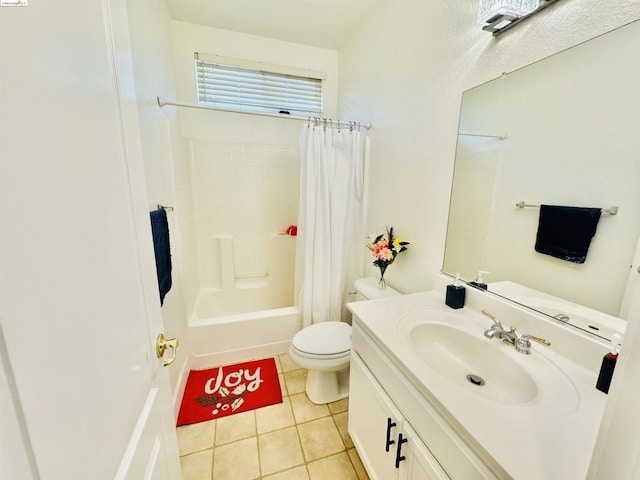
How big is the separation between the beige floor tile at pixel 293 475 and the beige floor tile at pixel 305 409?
0.28 metres

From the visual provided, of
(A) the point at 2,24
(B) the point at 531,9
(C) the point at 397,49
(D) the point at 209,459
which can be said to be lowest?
(D) the point at 209,459

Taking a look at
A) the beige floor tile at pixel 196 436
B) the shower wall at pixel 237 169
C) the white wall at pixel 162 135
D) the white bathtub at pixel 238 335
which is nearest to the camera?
the white wall at pixel 162 135

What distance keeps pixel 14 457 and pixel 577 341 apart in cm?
130

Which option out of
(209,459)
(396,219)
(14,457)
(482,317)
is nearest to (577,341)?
(482,317)

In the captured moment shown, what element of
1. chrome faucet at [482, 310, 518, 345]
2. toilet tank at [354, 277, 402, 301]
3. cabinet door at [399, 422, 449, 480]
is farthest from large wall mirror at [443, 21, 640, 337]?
cabinet door at [399, 422, 449, 480]

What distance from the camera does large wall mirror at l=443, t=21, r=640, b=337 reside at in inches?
30.1

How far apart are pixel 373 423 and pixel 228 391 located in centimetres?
111

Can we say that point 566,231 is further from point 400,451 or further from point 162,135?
point 162,135

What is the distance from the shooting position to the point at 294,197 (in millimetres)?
2660

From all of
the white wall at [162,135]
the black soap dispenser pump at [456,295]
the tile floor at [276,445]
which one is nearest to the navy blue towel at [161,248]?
the white wall at [162,135]

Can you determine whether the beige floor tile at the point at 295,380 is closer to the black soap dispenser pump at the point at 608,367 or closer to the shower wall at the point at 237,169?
the shower wall at the point at 237,169

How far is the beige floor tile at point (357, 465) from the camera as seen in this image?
1.28 m

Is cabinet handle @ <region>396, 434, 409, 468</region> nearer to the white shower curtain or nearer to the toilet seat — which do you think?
the toilet seat

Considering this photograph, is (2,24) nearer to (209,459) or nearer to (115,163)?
(115,163)
